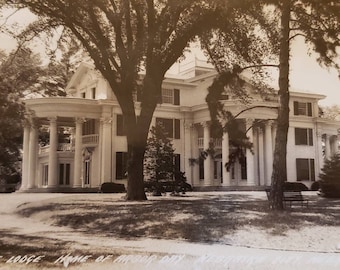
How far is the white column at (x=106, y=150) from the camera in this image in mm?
36434

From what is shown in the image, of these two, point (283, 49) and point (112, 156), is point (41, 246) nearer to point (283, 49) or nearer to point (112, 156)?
point (283, 49)

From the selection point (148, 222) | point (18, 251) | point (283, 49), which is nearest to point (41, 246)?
point (18, 251)

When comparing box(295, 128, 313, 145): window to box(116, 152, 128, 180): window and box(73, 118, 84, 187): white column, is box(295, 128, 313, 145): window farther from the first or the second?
box(73, 118, 84, 187): white column

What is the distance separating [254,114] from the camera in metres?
37.8

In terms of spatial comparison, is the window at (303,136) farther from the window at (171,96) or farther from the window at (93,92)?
the window at (93,92)

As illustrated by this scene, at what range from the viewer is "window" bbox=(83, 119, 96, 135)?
38.8 metres

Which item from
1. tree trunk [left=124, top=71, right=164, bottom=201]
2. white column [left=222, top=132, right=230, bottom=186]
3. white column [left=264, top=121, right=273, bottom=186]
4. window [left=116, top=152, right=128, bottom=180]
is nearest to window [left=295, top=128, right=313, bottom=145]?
white column [left=264, top=121, right=273, bottom=186]

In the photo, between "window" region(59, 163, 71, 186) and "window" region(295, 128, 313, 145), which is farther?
"window" region(295, 128, 313, 145)

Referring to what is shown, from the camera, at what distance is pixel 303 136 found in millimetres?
43188

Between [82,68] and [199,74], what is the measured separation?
11.5 meters

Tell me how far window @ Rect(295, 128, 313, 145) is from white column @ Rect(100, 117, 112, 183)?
17.4 metres

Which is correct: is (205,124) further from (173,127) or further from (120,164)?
(120,164)

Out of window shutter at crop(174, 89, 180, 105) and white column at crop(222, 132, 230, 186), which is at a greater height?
window shutter at crop(174, 89, 180, 105)

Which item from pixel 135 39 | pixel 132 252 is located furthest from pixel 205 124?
pixel 132 252
